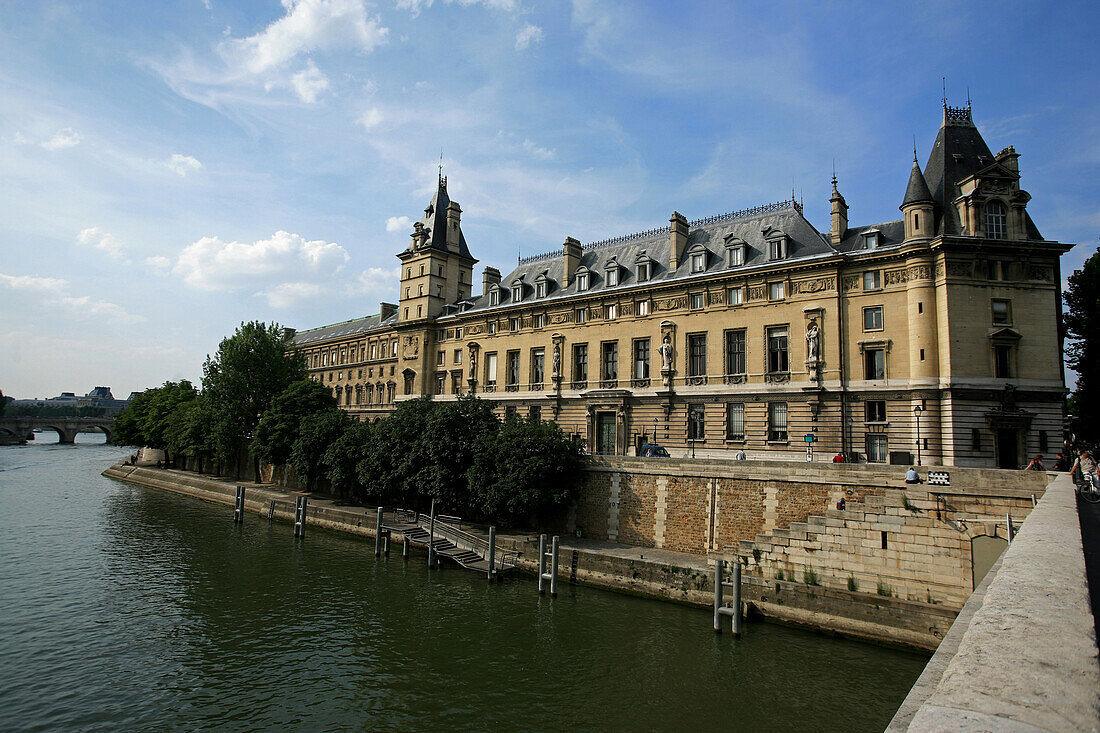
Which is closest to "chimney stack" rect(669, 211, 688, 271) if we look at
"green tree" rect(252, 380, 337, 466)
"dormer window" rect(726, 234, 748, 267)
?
"dormer window" rect(726, 234, 748, 267)

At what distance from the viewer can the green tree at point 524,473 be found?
30594mm

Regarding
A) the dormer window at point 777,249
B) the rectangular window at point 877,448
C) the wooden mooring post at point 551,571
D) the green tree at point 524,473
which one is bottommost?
the wooden mooring post at point 551,571

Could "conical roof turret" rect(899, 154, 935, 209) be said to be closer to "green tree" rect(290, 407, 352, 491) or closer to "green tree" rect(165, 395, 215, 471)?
"green tree" rect(290, 407, 352, 491)

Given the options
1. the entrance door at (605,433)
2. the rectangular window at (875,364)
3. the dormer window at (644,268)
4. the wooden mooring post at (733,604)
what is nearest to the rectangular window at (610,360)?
the entrance door at (605,433)

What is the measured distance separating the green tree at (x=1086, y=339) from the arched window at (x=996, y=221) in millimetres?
13395

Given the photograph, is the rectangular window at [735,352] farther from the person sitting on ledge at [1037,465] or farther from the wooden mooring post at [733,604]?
the wooden mooring post at [733,604]

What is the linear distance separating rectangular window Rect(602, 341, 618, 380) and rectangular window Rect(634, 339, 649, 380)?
1.81 meters

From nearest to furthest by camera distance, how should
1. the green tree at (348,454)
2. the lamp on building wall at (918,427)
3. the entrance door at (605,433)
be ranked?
the lamp on building wall at (918,427) → the green tree at (348,454) → the entrance door at (605,433)

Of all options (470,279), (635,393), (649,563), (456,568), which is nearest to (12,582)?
(456,568)

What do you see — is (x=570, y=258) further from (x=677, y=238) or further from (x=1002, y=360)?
(x=1002, y=360)

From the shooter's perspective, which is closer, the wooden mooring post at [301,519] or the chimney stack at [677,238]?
the wooden mooring post at [301,519]

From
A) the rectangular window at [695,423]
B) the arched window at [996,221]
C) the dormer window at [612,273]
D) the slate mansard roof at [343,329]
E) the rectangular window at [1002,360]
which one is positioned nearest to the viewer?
the rectangular window at [1002,360]

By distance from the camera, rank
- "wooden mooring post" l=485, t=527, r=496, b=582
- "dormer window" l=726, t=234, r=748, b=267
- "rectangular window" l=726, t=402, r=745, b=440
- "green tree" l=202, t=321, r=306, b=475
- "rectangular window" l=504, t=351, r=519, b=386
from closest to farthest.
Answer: "wooden mooring post" l=485, t=527, r=496, b=582 < "rectangular window" l=726, t=402, r=745, b=440 < "dormer window" l=726, t=234, r=748, b=267 < "rectangular window" l=504, t=351, r=519, b=386 < "green tree" l=202, t=321, r=306, b=475

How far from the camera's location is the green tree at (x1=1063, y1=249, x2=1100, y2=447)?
3822 centimetres
